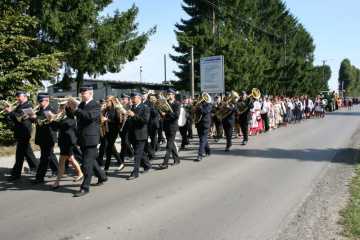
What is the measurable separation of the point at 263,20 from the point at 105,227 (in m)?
43.4

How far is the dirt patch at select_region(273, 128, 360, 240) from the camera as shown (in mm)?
3984

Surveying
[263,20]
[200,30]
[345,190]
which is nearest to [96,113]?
[345,190]

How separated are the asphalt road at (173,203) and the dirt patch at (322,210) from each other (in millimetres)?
145

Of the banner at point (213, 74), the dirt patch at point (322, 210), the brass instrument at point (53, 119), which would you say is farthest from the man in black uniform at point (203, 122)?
the banner at point (213, 74)

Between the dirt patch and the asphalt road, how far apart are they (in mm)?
145

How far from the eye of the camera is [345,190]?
223 inches

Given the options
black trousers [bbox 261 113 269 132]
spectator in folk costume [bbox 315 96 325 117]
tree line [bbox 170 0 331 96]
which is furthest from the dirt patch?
tree line [bbox 170 0 331 96]

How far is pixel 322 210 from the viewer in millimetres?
4746

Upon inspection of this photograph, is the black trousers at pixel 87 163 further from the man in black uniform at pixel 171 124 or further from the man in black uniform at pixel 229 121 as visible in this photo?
the man in black uniform at pixel 229 121

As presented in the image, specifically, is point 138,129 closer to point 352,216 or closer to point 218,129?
point 352,216

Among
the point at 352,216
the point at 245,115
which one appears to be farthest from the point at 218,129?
the point at 352,216

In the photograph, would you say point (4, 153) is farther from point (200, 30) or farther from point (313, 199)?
point (200, 30)

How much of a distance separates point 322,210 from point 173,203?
2.29m

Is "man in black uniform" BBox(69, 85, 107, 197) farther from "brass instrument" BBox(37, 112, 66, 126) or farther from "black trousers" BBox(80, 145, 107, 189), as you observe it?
"brass instrument" BBox(37, 112, 66, 126)
